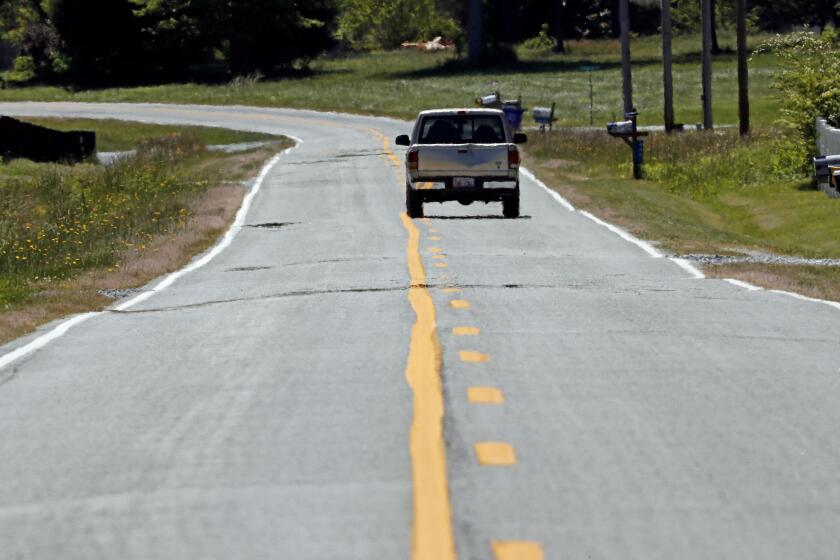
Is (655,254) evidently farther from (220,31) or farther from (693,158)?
(220,31)

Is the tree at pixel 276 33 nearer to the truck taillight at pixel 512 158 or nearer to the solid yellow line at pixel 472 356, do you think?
the truck taillight at pixel 512 158


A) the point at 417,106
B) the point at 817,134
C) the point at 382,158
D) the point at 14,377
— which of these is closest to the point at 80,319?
the point at 14,377

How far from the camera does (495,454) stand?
8516 mm

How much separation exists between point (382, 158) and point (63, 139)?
11997 mm

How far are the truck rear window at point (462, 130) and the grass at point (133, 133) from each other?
126 feet

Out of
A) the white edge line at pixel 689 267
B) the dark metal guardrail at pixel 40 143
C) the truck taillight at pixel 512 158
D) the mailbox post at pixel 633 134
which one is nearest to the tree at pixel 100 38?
the dark metal guardrail at pixel 40 143

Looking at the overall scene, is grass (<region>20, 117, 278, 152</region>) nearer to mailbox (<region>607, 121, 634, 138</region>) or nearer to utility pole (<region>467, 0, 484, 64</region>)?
mailbox (<region>607, 121, 634, 138</region>)

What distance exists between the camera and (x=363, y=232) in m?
28.2

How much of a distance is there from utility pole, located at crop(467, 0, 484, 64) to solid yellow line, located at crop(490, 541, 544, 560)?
99458mm

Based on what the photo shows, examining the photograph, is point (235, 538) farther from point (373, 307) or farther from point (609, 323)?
point (373, 307)

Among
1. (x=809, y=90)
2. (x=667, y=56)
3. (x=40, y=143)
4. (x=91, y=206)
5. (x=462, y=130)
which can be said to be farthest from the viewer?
(x=667, y=56)

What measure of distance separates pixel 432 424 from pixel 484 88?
282ft

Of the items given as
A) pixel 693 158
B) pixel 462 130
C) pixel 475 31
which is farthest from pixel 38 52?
pixel 462 130

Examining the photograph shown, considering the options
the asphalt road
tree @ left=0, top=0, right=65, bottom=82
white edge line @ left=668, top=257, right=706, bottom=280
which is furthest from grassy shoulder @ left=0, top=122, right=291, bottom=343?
tree @ left=0, top=0, right=65, bottom=82
